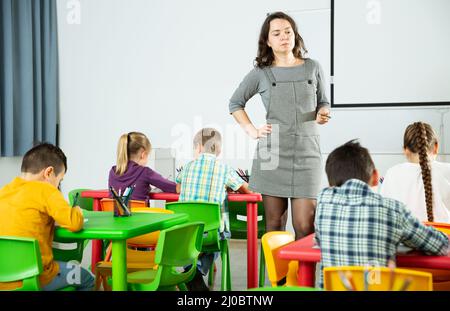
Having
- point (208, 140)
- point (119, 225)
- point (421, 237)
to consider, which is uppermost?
point (208, 140)

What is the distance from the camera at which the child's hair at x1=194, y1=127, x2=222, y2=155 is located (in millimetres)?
3738

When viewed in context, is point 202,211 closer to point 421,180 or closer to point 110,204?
point 110,204

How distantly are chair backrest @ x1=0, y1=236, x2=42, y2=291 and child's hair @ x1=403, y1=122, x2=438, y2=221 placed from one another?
179 centimetres

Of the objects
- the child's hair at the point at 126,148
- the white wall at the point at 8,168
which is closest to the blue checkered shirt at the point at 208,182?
the child's hair at the point at 126,148

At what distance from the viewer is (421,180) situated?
2812mm

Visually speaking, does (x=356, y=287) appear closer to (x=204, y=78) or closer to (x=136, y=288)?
(x=136, y=288)

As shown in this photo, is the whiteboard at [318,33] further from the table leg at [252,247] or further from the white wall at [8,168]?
the white wall at [8,168]

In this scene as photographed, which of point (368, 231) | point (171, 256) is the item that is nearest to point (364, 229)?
point (368, 231)

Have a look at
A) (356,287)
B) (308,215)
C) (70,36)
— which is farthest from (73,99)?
(356,287)

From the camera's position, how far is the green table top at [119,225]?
2.24m

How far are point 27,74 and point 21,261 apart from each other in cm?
403

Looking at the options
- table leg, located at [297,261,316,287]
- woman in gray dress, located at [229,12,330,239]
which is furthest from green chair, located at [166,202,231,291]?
table leg, located at [297,261,316,287]

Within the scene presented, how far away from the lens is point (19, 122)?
577 cm
